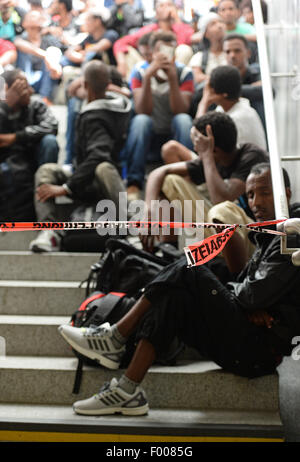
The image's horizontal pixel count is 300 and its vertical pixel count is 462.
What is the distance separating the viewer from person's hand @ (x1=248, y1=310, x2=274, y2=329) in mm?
2477

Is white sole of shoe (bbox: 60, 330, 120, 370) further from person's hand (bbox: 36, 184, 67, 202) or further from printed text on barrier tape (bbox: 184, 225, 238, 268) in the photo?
person's hand (bbox: 36, 184, 67, 202)

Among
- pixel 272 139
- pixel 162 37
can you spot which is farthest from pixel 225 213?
pixel 162 37

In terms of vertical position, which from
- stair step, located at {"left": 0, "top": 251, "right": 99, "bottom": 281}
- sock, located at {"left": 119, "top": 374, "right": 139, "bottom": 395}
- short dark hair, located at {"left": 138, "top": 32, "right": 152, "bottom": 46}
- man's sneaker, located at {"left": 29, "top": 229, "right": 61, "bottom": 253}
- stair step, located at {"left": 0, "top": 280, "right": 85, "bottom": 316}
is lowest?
sock, located at {"left": 119, "top": 374, "right": 139, "bottom": 395}

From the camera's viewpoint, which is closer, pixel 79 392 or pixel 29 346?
pixel 79 392

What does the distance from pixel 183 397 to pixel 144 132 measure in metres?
2.17

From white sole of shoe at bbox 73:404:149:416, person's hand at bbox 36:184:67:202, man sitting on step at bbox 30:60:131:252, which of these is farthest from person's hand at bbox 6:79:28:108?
white sole of shoe at bbox 73:404:149:416

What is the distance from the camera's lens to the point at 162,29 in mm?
5301

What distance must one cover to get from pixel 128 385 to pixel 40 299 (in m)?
0.94

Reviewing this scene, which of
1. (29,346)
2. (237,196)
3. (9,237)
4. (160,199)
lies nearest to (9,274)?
(9,237)

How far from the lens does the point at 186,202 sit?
3.38m

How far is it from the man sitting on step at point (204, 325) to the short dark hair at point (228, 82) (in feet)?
4.71

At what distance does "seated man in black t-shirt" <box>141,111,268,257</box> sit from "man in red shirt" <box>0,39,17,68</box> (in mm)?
2676

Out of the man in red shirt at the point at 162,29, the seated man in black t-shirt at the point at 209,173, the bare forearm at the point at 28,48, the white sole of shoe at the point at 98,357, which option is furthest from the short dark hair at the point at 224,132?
the bare forearm at the point at 28,48

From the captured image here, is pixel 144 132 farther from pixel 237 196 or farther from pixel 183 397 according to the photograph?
pixel 183 397
